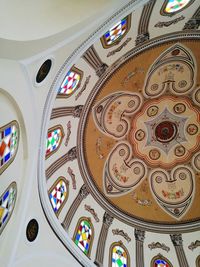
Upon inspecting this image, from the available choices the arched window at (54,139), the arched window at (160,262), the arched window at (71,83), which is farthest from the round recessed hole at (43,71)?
the arched window at (160,262)

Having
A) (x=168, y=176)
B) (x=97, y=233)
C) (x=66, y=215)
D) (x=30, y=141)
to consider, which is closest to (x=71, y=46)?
(x=30, y=141)

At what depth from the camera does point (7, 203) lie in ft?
20.2

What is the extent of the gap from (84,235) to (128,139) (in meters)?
4.91

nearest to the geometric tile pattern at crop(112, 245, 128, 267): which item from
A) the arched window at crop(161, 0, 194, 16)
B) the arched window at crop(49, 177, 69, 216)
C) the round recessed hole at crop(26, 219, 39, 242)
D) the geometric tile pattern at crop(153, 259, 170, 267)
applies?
the geometric tile pattern at crop(153, 259, 170, 267)

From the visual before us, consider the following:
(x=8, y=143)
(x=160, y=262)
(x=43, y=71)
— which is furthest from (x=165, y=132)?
(x=8, y=143)

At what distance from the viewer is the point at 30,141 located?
6688 mm

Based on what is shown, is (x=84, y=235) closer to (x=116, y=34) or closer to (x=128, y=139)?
(x=128, y=139)

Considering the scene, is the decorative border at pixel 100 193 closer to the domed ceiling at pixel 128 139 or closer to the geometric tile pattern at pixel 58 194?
the domed ceiling at pixel 128 139

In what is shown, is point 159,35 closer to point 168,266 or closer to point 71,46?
point 71,46

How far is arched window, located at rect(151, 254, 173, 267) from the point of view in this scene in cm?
1052

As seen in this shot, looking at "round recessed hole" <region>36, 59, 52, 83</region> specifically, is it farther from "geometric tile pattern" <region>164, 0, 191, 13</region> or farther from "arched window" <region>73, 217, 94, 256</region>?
"arched window" <region>73, 217, 94, 256</region>

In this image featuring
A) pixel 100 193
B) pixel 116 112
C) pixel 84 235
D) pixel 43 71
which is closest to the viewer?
pixel 43 71

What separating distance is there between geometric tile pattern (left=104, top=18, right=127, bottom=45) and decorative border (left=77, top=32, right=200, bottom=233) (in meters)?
1.51

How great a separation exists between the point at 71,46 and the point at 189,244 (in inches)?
364
